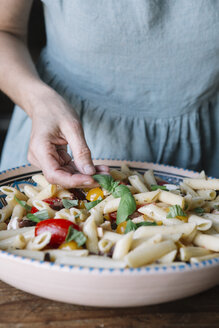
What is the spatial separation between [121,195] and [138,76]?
595mm

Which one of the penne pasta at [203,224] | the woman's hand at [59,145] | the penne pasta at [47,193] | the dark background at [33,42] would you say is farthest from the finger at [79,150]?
the dark background at [33,42]

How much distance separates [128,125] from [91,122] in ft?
0.51

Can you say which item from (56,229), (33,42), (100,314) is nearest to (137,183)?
(56,229)

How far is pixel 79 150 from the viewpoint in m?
1.11

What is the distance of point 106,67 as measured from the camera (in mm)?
1492

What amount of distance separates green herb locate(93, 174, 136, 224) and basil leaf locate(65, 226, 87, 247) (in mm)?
161

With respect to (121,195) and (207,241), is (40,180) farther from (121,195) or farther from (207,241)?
(207,241)

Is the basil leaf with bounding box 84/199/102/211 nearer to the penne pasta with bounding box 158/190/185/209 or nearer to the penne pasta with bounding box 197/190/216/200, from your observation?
the penne pasta with bounding box 158/190/185/209

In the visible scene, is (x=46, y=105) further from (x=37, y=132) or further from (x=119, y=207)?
(x=119, y=207)

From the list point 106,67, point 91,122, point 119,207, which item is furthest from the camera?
point 91,122

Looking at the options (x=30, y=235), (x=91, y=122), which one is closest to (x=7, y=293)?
(x=30, y=235)

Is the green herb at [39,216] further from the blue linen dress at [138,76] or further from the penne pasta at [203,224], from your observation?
the blue linen dress at [138,76]

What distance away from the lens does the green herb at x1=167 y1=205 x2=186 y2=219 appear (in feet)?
3.36

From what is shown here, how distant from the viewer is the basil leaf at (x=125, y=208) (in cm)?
102
